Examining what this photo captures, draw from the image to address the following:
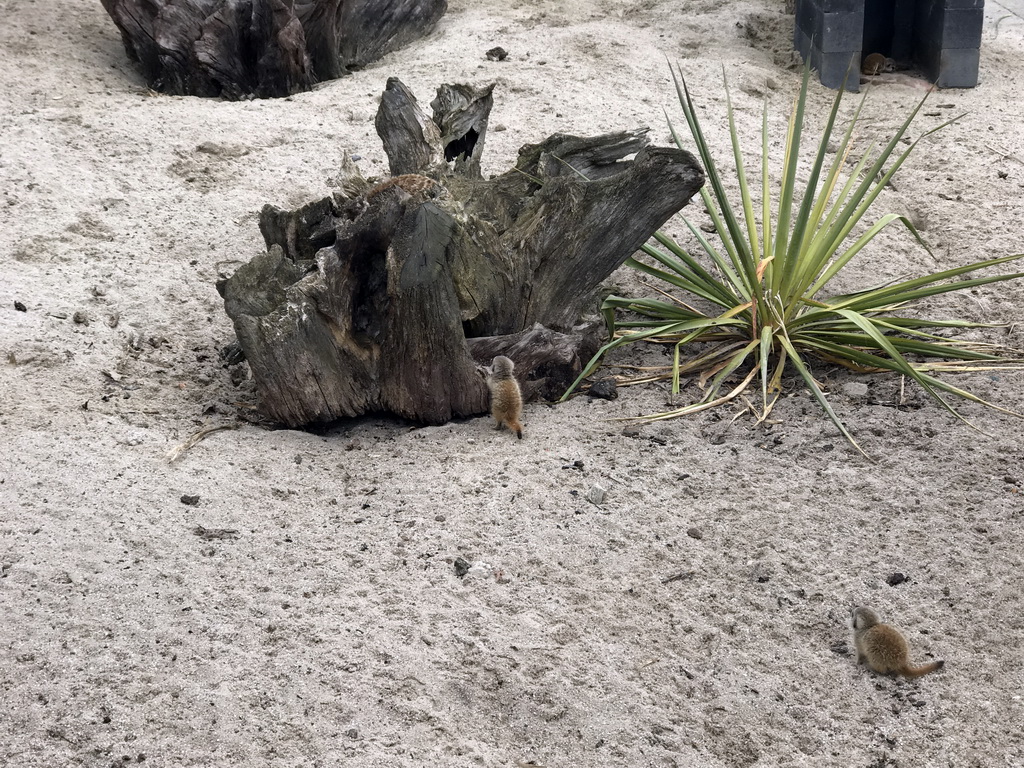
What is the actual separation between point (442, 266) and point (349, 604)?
55.7 inches

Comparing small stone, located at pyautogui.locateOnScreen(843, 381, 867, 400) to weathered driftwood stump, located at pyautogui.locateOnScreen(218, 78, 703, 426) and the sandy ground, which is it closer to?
the sandy ground

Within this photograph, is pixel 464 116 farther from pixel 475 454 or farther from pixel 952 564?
pixel 952 564

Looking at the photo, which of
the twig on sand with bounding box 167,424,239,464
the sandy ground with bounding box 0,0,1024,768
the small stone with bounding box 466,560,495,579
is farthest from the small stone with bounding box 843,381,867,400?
the twig on sand with bounding box 167,424,239,464

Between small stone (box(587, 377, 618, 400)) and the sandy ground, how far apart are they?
0.33 ft

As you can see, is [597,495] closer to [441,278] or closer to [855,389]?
[441,278]

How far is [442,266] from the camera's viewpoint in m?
3.71

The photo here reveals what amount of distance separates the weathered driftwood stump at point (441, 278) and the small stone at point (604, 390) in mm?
113

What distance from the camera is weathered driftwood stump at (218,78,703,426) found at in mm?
3740

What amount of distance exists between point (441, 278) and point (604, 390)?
943 mm

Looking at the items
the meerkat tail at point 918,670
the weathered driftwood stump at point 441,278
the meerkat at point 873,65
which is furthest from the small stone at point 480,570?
the meerkat at point 873,65

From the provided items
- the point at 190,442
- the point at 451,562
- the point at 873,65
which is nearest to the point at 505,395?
the point at 451,562

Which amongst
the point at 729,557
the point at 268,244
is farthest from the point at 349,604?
the point at 268,244

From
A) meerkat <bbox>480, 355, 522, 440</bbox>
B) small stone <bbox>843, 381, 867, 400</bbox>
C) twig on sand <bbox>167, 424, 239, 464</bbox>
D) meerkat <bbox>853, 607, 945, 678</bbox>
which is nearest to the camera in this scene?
meerkat <bbox>853, 607, 945, 678</bbox>

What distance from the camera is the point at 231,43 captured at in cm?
705
